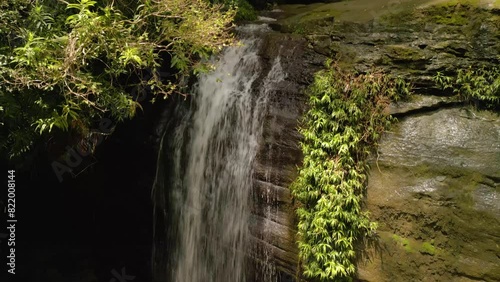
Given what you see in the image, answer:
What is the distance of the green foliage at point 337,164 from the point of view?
459cm

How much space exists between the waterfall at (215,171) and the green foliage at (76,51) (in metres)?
0.99

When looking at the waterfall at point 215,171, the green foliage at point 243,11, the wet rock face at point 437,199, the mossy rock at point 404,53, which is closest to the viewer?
the wet rock face at point 437,199

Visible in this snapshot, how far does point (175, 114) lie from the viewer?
22.8ft

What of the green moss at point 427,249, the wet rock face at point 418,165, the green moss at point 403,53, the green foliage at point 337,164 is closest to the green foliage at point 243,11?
the wet rock face at point 418,165

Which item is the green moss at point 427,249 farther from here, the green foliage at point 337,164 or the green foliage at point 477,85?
the green foliage at point 477,85

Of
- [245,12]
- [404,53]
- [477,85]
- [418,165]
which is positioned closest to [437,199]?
[418,165]

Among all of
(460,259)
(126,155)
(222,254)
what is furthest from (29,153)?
(460,259)

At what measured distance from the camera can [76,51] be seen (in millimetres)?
4324

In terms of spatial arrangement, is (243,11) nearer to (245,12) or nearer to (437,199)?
(245,12)

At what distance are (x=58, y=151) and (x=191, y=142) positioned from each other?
6.58 ft

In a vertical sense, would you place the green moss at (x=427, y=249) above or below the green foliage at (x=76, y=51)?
below

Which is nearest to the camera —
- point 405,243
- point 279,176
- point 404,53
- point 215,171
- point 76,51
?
point 76,51

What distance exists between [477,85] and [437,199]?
1.36m

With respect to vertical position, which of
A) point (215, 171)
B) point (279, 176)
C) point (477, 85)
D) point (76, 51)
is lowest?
point (215, 171)
